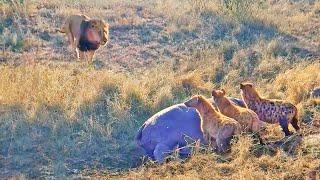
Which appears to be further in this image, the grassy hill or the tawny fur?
the tawny fur

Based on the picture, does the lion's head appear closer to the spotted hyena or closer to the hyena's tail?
the spotted hyena

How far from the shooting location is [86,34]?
952cm

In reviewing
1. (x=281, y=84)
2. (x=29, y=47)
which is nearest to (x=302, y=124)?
(x=281, y=84)

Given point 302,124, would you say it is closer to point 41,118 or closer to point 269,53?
point 41,118

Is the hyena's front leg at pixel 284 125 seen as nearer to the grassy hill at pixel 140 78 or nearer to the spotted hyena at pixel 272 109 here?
the spotted hyena at pixel 272 109

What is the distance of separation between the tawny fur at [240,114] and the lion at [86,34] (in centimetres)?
381

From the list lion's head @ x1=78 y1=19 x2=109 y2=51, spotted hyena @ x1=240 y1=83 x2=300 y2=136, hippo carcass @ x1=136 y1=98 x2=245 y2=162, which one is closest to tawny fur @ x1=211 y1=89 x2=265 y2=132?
spotted hyena @ x1=240 y1=83 x2=300 y2=136

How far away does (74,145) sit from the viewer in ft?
20.6

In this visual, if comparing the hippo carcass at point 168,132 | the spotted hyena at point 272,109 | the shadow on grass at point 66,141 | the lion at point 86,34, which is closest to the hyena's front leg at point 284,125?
the spotted hyena at point 272,109

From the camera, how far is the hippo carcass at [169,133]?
5840 mm

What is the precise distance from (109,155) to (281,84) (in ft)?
10.00

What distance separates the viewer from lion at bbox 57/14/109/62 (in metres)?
9.43

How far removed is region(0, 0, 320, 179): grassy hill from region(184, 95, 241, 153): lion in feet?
0.41

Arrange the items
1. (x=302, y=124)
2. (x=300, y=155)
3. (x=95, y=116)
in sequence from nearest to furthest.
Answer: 1. (x=300, y=155)
2. (x=302, y=124)
3. (x=95, y=116)
